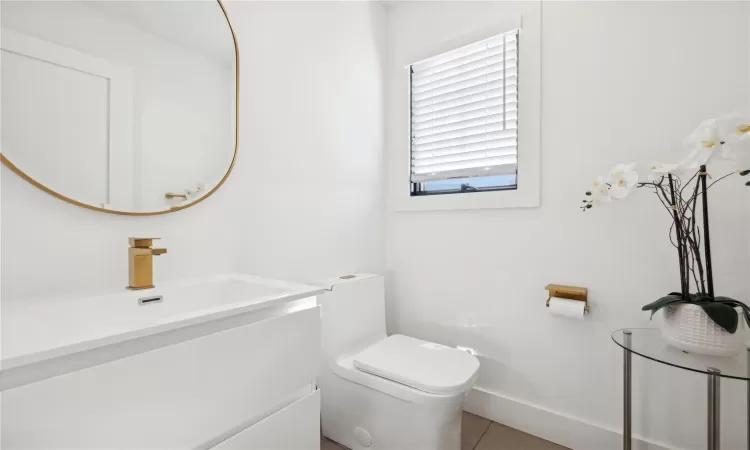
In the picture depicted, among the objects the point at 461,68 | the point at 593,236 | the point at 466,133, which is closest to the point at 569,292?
the point at 593,236

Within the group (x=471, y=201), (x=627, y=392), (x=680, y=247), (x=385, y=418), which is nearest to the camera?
(x=680, y=247)

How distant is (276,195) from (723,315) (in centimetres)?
158

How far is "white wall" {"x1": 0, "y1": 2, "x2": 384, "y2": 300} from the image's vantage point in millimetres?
964

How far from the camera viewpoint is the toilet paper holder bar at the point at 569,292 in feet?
5.06

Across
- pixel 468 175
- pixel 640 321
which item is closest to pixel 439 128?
pixel 468 175

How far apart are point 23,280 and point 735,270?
2.27 metres

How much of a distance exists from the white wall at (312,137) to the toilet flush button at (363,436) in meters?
0.69

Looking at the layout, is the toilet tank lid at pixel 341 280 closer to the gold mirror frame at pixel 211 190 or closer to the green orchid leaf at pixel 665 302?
the gold mirror frame at pixel 211 190

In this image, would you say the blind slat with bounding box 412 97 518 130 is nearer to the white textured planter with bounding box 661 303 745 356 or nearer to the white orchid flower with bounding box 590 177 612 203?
the white orchid flower with bounding box 590 177 612 203

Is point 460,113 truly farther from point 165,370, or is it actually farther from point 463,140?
point 165,370

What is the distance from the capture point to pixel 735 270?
4.29 ft

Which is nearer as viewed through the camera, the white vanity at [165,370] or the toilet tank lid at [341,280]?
the white vanity at [165,370]

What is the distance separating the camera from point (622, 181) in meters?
1.28

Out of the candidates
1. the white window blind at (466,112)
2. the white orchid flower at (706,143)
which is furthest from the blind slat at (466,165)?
the white orchid flower at (706,143)
